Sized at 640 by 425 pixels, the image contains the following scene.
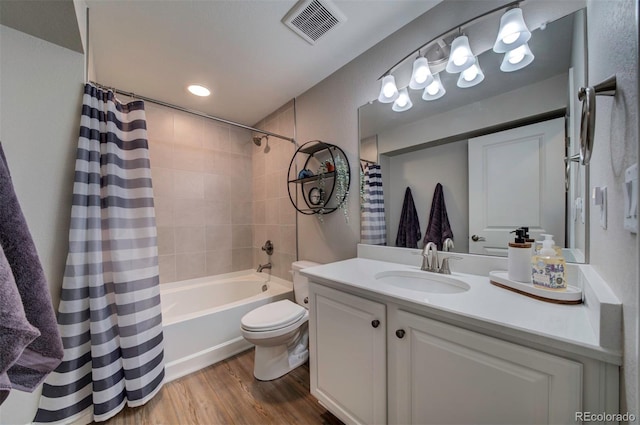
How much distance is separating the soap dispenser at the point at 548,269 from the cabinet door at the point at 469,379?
331 millimetres

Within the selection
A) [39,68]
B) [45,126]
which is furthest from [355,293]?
[39,68]

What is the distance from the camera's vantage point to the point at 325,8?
4.33 feet

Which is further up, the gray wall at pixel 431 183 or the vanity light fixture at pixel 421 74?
the vanity light fixture at pixel 421 74

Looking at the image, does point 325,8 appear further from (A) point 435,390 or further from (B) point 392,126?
(A) point 435,390

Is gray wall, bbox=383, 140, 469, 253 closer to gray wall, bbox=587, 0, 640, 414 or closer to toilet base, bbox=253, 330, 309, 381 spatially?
gray wall, bbox=587, 0, 640, 414

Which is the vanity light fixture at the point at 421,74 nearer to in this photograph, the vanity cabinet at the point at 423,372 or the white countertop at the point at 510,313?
the white countertop at the point at 510,313

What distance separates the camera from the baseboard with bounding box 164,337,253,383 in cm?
162

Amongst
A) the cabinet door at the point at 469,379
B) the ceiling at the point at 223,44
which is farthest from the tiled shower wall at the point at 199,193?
the cabinet door at the point at 469,379

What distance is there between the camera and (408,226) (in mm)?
1456

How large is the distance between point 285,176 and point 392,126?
127 cm

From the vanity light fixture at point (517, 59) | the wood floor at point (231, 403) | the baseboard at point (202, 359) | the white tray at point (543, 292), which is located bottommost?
the wood floor at point (231, 403)

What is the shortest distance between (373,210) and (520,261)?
88 centimetres

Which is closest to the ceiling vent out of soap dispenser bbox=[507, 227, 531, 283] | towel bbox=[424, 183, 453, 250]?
towel bbox=[424, 183, 453, 250]

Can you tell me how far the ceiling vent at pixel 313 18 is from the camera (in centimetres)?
130
